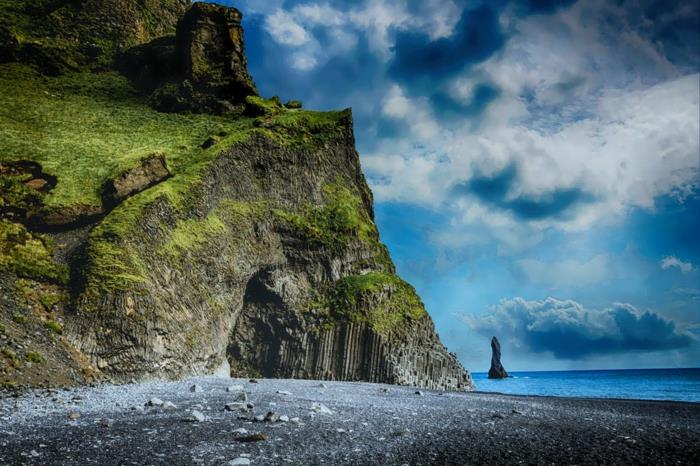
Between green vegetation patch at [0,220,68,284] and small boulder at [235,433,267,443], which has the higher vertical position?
green vegetation patch at [0,220,68,284]

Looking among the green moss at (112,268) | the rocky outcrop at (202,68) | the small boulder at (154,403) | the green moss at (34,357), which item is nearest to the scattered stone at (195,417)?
the small boulder at (154,403)

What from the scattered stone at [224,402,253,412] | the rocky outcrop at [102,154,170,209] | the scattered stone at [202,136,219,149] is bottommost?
the scattered stone at [224,402,253,412]

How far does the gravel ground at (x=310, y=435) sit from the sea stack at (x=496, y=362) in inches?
3942

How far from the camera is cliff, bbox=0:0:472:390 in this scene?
2570cm

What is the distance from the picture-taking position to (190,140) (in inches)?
1842

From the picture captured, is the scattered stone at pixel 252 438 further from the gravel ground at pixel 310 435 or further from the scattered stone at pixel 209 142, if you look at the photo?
the scattered stone at pixel 209 142

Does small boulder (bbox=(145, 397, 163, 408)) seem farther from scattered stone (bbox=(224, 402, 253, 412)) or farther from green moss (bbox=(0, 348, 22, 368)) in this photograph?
green moss (bbox=(0, 348, 22, 368))

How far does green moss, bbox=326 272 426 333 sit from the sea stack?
243 ft

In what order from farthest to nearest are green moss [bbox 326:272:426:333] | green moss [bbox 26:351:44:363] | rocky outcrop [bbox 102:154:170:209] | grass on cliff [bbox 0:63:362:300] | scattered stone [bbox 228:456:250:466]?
green moss [bbox 326:272:426:333] < rocky outcrop [bbox 102:154:170:209] < grass on cliff [bbox 0:63:362:300] < green moss [bbox 26:351:44:363] < scattered stone [bbox 228:456:250:466]

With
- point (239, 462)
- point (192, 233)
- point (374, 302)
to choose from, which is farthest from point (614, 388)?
point (239, 462)

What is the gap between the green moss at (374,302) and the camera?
4191cm

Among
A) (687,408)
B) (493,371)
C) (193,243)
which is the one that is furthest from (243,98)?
(493,371)

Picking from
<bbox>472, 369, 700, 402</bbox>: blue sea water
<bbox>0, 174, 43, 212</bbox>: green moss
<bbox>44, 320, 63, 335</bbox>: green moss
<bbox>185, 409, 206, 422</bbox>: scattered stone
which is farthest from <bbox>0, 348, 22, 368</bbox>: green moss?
<bbox>472, 369, 700, 402</bbox>: blue sea water

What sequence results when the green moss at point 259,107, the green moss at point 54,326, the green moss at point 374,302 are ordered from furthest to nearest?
the green moss at point 259,107 → the green moss at point 374,302 → the green moss at point 54,326
